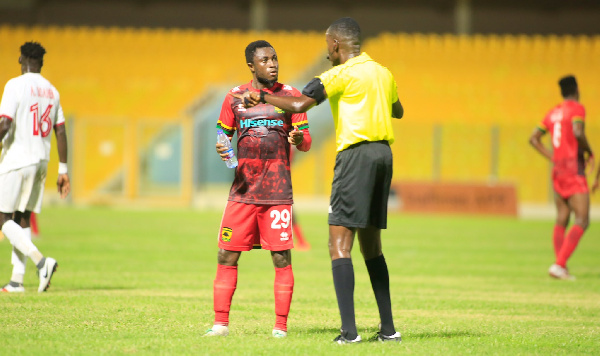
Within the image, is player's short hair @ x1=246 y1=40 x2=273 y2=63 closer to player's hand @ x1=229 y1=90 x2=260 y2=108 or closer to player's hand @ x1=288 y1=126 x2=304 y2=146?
player's hand @ x1=229 y1=90 x2=260 y2=108

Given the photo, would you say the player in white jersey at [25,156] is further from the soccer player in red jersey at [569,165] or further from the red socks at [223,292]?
the soccer player in red jersey at [569,165]

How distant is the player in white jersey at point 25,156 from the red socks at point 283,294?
9.41 feet

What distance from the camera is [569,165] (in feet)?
35.9

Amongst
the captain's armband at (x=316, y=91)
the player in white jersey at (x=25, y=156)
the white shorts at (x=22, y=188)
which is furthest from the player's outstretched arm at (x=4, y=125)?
the captain's armband at (x=316, y=91)

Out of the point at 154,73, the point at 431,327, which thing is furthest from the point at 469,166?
the point at 431,327

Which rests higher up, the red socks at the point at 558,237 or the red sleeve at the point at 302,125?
the red sleeve at the point at 302,125

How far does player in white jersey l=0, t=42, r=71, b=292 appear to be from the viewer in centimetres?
802

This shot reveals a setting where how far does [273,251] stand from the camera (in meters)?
6.02

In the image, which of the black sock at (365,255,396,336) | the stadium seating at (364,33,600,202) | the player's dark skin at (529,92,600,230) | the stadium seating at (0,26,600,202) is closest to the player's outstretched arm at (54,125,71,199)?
the black sock at (365,255,396,336)

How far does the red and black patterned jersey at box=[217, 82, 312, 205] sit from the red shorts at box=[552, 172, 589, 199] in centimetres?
590

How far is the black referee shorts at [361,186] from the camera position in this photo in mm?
5668

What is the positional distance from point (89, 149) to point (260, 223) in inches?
954

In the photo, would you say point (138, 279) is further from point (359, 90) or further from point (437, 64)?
point (437, 64)

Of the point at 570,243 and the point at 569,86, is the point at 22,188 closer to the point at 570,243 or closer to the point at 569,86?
the point at 570,243
